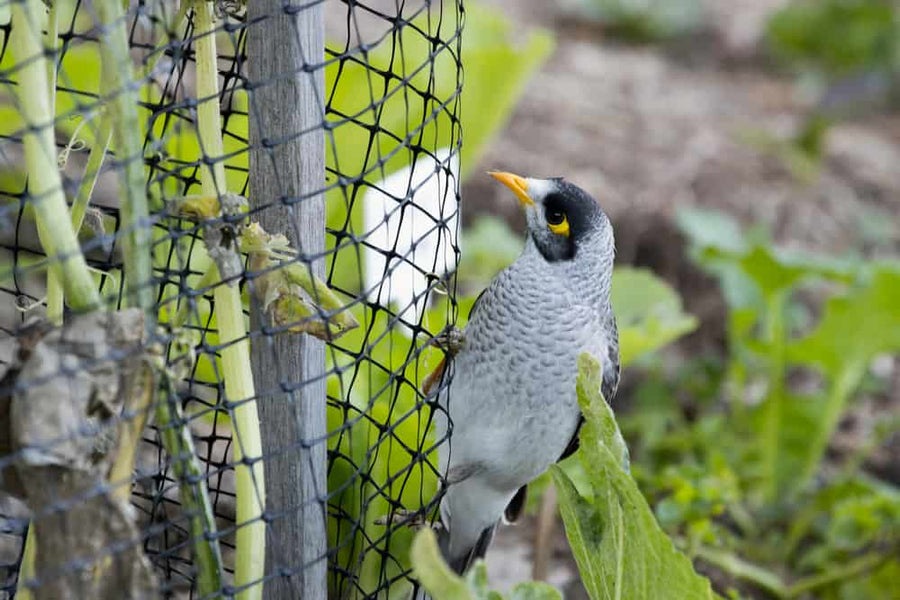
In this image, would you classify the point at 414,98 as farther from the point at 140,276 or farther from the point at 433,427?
the point at 140,276

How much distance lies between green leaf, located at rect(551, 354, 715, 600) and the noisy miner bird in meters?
0.27

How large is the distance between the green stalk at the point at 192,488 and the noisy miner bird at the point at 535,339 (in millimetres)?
533

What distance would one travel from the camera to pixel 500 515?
6.92ft

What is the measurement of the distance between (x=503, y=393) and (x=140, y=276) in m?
0.79

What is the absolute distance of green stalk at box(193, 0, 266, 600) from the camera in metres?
1.35

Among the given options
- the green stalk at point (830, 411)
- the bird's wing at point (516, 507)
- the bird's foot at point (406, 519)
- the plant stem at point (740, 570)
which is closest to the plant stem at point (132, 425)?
the bird's foot at point (406, 519)

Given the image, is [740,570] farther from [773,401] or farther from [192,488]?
[192,488]

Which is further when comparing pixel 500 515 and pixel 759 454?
pixel 759 454

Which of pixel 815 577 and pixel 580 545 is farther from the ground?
pixel 815 577

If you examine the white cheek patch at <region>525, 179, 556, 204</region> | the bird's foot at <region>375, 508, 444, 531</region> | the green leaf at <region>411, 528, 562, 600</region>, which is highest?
the white cheek patch at <region>525, 179, 556, 204</region>

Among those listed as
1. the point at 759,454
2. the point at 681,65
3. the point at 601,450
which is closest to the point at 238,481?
the point at 601,450

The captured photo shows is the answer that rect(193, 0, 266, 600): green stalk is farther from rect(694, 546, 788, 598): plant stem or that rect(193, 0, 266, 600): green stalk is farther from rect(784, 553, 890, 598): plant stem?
rect(784, 553, 890, 598): plant stem

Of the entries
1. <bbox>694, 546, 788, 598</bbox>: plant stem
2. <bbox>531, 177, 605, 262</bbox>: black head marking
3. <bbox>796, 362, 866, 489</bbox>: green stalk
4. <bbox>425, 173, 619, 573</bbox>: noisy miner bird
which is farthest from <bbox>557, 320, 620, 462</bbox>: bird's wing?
<bbox>796, 362, 866, 489</bbox>: green stalk

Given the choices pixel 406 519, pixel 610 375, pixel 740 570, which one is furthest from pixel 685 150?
pixel 406 519
